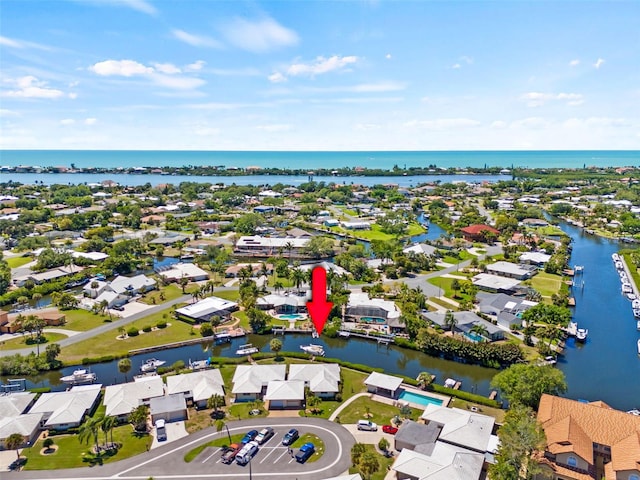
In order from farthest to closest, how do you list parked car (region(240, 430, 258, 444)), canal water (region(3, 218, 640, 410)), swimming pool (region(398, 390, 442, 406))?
canal water (region(3, 218, 640, 410))
swimming pool (region(398, 390, 442, 406))
parked car (region(240, 430, 258, 444))

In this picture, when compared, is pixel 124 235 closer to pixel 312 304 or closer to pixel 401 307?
pixel 312 304

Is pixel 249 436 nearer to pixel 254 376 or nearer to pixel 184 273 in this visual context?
pixel 254 376

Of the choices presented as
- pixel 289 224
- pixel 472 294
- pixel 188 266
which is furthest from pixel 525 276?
pixel 289 224

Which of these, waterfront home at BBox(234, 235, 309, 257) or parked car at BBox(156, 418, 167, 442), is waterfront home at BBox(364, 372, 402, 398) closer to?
parked car at BBox(156, 418, 167, 442)

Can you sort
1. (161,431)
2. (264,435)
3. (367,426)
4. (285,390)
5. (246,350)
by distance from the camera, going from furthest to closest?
(246,350) < (285,390) < (367,426) < (161,431) < (264,435)

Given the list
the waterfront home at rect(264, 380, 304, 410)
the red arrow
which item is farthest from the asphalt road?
the red arrow

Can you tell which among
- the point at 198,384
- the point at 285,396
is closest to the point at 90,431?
the point at 198,384
